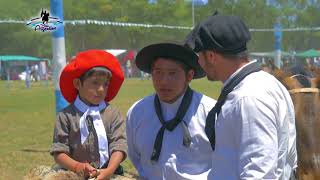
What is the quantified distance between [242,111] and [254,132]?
0.09m

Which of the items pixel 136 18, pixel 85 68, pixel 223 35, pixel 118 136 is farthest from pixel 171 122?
pixel 136 18

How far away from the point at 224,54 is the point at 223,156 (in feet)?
1.36

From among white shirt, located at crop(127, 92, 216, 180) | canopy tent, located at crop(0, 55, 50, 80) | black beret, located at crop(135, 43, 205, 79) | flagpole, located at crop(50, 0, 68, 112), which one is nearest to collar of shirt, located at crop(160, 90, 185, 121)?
white shirt, located at crop(127, 92, 216, 180)

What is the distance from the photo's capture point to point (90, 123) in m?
3.21

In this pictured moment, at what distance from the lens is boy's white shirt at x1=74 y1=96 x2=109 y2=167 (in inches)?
126

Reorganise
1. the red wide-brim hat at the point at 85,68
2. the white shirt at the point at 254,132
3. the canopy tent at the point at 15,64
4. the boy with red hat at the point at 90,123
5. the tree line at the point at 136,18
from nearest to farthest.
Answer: the white shirt at the point at 254,132
the boy with red hat at the point at 90,123
the red wide-brim hat at the point at 85,68
the tree line at the point at 136,18
the canopy tent at the point at 15,64

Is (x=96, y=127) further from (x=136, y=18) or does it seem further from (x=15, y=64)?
(x=15, y=64)

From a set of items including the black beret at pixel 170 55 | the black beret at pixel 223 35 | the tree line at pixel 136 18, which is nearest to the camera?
the black beret at pixel 223 35

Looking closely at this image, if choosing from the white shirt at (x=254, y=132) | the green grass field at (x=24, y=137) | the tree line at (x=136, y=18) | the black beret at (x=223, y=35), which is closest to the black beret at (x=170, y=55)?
the black beret at (x=223, y=35)

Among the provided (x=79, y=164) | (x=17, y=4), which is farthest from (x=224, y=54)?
(x=17, y=4)

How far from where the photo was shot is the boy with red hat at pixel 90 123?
315cm

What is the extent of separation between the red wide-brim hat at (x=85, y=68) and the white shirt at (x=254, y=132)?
122 centimetres

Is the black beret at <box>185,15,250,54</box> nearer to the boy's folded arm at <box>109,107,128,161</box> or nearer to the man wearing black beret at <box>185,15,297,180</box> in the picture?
the man wearing black beret at <box>185,15,297,180</box>

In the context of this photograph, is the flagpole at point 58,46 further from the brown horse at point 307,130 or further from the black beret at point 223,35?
the black beret at point 223,35
